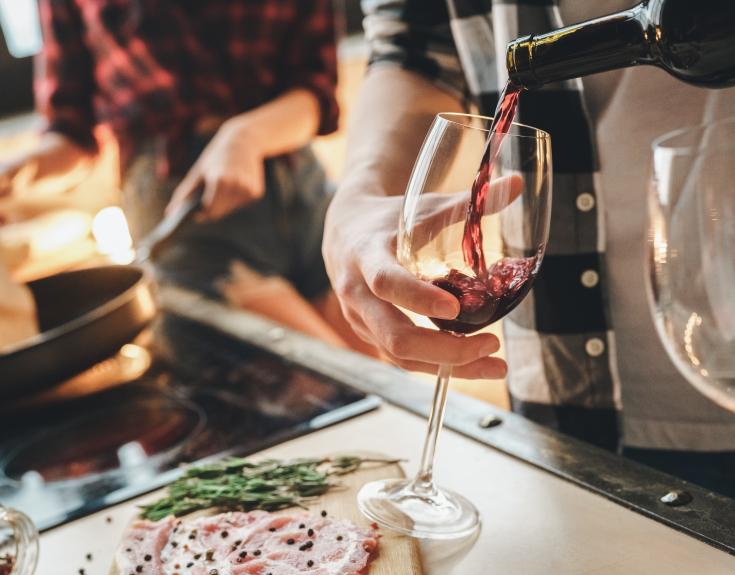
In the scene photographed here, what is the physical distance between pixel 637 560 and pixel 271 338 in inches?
27.5

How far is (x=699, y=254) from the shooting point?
0.52 metres

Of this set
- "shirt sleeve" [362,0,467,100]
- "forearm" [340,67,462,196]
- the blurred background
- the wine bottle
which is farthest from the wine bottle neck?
the blurred background

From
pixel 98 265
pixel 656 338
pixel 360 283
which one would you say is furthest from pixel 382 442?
pixel 98 265

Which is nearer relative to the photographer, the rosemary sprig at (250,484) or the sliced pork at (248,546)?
the sliced pork at (248,546)

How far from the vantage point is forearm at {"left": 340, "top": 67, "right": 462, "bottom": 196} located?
3.06 feet

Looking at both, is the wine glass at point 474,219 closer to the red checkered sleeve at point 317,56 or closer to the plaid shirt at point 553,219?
the plaid shirt at point 553,219

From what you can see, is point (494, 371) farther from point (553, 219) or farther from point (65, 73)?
point (65, 73)

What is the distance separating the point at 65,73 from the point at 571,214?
1.57 metres

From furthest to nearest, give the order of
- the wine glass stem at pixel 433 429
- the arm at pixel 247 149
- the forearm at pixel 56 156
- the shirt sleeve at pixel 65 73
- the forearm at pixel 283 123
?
the shirt sleeve at pixel 65 73
the forearm at pixel 56 156
the forearm at pixel 283 123
the arm at pixel 247 149
the wine glass stem at pixel 433 429

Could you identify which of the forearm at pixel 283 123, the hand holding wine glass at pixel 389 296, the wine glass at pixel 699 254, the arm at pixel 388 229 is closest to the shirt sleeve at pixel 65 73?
the forearm at pixel 283 123

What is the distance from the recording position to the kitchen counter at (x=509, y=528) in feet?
2.19

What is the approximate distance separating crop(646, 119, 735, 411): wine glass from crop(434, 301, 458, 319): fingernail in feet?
0.54

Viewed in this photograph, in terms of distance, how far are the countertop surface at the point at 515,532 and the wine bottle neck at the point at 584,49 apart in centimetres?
38

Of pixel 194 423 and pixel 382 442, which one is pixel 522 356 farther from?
pixel 194 423
